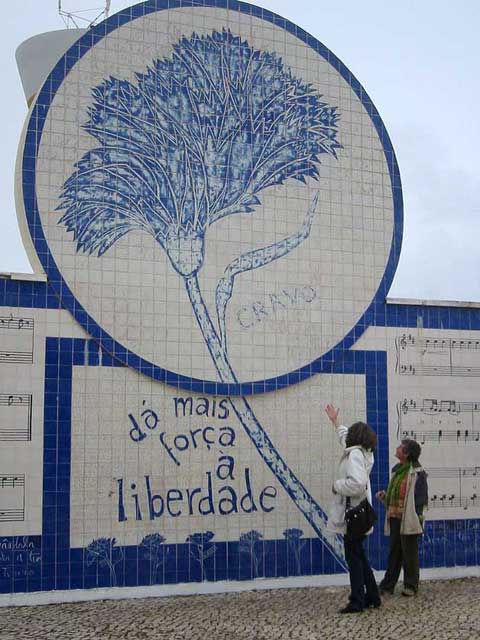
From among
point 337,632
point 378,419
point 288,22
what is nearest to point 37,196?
point 288,22

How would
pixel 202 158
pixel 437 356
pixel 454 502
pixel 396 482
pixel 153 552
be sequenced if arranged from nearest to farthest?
pixel 153 552, pixel 396 482, pixel 202 158, pixel 454 502, pixel 437 356

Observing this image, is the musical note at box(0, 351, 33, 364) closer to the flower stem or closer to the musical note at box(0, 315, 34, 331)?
the musical note at box(0, 315, 34, 331)

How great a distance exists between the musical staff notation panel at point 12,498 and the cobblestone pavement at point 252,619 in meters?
0.81

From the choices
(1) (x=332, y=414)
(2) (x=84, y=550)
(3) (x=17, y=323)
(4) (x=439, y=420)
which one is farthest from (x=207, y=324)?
(4) (x=439, y=420)

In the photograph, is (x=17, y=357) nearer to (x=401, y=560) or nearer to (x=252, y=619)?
(x=252, y=619)

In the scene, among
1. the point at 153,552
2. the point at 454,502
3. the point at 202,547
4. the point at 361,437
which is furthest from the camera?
the point at 454,502

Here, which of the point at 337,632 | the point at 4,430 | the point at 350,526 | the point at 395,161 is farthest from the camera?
the point at 395,161

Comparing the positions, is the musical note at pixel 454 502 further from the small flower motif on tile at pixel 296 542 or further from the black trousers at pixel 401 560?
the small flower motif on tile at pixel 296 542

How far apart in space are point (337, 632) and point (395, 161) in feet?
17.7

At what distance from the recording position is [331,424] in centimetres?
998

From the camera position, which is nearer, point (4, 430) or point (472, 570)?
point (4, 430)

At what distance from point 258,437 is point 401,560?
6.03 ft

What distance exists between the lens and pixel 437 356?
10531 mm

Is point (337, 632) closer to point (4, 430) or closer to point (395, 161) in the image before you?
point (4, 430)
